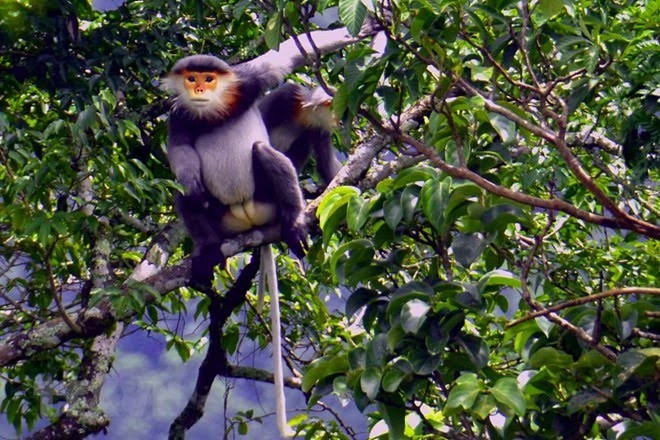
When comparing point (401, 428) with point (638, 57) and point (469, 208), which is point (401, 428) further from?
point (638, 57)

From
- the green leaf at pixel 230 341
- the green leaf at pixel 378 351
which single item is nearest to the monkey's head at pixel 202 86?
the green leaf at pixel 230 341

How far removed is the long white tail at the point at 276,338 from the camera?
330cm

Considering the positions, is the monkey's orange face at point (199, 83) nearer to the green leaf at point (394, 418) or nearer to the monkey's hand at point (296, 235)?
the monkey's hand at point (296, 235)

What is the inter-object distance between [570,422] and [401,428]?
0.35 m

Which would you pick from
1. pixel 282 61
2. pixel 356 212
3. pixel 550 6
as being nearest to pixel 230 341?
pixel 282 61

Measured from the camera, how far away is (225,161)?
4293mm

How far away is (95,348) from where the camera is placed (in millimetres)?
3922

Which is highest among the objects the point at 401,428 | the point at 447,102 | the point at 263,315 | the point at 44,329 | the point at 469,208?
the point at 447,102

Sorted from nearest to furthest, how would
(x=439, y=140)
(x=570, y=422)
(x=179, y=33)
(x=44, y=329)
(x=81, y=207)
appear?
(x=570, y=422) → (x=439, y=140) → (x=44, y=329) → (x=81, y=207) → (x=179, y=33)

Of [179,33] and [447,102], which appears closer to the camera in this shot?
[447,102]

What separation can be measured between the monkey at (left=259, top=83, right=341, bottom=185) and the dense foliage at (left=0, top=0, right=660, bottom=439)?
15 centimetres

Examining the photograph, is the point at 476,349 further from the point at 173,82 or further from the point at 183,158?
the point at 173,82

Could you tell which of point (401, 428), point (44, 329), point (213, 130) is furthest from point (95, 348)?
point (401, 428)

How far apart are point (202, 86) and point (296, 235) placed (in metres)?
0.71
